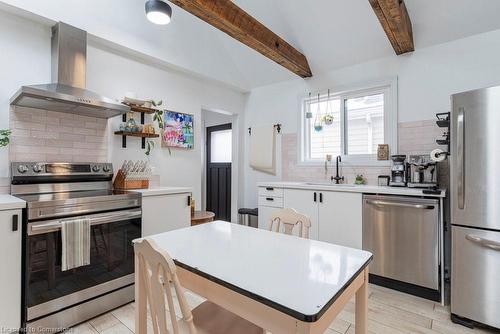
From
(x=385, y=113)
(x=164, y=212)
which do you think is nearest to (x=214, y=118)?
(x=164, y=212)

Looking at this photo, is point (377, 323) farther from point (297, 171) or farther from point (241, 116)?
point (241, 116)

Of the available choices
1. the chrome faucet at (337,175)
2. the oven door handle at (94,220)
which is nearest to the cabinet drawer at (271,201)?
the chrome faucet at (337,175)

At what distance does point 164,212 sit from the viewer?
2.61 meters

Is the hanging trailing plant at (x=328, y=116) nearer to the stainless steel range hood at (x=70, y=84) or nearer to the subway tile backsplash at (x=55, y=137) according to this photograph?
the stainless steel range hood at (x=70, y=84)

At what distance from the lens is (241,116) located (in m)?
4.68

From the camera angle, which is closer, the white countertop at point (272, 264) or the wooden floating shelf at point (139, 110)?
the white countertop at point (272, 264)

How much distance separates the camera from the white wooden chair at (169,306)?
0.91m

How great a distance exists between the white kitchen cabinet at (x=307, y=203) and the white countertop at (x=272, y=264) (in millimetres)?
1610

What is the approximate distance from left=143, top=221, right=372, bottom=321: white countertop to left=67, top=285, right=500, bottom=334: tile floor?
1.00 meters

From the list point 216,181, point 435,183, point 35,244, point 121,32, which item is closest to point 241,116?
point 216,181

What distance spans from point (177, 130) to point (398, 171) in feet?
9.13

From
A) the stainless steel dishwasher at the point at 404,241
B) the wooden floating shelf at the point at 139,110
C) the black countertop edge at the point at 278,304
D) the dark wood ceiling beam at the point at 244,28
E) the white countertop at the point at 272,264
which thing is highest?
the dark wood ceiling beam at the point at 244,28

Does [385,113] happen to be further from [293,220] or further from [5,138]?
[5,138]

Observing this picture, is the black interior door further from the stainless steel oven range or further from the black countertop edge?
the black countertop edge
